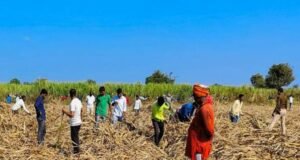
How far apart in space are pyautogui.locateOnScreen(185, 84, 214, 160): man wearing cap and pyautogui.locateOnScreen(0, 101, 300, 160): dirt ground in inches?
140

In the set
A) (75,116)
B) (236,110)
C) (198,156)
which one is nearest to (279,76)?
(236,110)

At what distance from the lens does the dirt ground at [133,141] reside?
12875 millimetres

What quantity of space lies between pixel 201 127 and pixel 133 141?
7.53 m

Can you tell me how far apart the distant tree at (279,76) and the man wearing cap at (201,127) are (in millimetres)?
75892

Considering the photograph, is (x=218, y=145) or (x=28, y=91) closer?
(x=218, y=145)

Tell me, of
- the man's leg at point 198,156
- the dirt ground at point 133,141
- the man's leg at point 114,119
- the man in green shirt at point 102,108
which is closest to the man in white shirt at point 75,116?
the dirt ground at point 133,141

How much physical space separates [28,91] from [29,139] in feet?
123

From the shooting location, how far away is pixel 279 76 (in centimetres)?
8369

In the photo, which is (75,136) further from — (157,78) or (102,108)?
(157,78)

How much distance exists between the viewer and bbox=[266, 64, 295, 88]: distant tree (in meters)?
83.1

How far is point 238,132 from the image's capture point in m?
15.5

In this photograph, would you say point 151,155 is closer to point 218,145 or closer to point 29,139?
point 218,145

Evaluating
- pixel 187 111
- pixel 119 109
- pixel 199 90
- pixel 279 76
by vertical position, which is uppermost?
pixel 279 76

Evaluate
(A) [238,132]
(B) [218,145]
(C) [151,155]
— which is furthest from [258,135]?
(C) [151,155]
